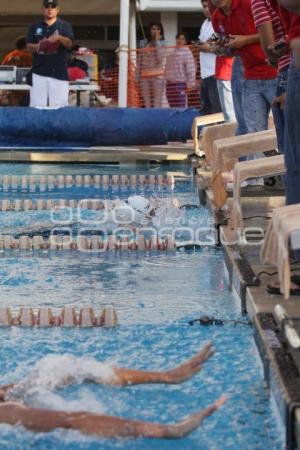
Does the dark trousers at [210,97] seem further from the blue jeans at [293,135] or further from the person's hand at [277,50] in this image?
the blue jeans at [293,135]

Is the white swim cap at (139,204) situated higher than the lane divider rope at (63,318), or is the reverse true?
the white swim cap at (139,204)

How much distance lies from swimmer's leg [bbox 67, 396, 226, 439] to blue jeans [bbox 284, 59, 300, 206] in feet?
5.59

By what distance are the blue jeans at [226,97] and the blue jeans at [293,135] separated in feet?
14.9

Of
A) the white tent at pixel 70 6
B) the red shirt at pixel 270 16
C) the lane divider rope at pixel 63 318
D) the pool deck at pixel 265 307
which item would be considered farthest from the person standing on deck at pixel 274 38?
the white tent at pixel 70 6

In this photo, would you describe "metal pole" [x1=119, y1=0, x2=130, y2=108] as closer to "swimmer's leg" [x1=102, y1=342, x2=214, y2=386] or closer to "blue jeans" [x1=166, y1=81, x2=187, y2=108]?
"blue jeans" [x1=166, y1=81, x2=187, y2=108]

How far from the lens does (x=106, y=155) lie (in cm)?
1343

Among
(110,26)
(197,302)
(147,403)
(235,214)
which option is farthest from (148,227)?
(110,26)

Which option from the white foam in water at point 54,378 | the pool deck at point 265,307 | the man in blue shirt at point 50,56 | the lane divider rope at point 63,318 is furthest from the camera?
the man in blue shirt at point 50,56

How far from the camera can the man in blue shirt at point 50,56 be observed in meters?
13.4

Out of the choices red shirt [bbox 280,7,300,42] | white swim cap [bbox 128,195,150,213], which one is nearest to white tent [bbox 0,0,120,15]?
white swim cap [bbox 128,195,150,213]

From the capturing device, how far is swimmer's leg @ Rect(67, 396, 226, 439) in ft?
10.2

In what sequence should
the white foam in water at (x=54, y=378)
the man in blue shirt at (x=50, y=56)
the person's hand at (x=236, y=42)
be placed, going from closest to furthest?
the white foam in water at (x=54, y=378) < the person's hand at (x=236, y=42) < the man in blue shirt at (x=50, y=56)

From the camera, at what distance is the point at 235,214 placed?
6.20m

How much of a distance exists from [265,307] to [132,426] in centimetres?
143
